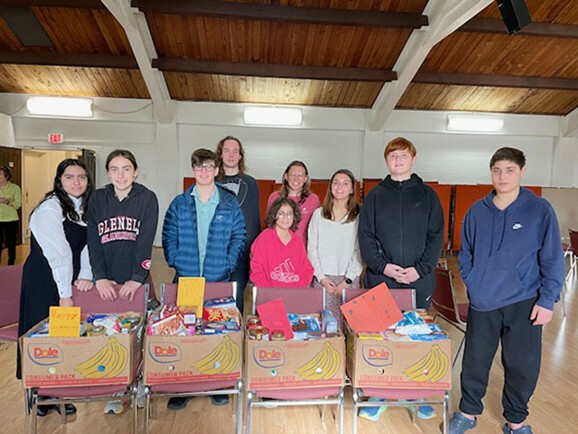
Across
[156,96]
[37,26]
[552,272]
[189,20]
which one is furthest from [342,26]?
[552,272]

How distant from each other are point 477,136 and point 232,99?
5.07 m

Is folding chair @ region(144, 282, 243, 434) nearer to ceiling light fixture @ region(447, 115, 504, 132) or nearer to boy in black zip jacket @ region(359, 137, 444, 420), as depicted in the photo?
boy in black zip jacket @ region(359, 137, 444, 420)

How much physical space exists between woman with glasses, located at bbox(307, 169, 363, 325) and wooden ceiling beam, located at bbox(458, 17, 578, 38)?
422cm

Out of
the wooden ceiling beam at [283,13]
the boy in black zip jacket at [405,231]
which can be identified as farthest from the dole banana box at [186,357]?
the wooden ceiling beam at [283,13]

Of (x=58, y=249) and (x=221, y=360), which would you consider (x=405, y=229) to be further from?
(x=58, y=249)

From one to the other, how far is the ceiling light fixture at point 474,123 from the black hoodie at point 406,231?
6.31 m

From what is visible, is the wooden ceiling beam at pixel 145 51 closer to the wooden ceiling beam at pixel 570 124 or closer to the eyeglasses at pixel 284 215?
the eyeglasses at pixel 284 215

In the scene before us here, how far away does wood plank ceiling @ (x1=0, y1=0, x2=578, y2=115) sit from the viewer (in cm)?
509

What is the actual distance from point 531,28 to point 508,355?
5.23 m

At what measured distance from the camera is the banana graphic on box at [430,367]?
5.24 feet

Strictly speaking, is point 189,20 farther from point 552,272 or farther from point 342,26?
point 552,272

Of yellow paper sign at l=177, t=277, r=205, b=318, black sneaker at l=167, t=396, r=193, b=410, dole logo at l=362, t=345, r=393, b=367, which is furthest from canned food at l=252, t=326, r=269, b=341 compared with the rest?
black sneaker at l=167, t=396, r=193, b=410

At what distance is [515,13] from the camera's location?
3410 mm

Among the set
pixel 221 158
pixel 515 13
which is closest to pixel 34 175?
pixel 221 158
